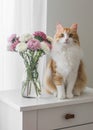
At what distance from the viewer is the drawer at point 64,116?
148cm

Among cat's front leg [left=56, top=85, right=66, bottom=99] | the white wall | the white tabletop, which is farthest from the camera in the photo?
the white wall

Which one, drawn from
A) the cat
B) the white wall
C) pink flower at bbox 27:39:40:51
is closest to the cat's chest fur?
the cat

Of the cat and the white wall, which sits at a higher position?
the white wall

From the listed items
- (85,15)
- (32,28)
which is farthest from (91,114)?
(85,15)

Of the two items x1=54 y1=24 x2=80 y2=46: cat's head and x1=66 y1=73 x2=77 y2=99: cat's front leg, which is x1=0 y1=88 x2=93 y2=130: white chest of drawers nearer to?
x1=66 y1=73 x2=77 y2=99: cat's front leg

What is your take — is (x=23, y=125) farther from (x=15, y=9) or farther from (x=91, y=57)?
Answer: (x=91, y=57)

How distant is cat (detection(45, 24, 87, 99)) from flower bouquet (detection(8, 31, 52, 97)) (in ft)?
0.22

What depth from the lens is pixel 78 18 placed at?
217cm

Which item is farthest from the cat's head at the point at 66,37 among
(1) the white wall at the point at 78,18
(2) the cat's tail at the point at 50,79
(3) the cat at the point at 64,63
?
(1) the white wall at the point at 78,18

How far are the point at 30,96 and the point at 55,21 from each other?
710mm

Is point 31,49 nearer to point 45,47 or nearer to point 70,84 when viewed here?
point 45,47

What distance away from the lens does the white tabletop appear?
1.43 metres

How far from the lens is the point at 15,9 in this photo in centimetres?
184

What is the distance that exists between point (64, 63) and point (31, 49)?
196 millimetres
